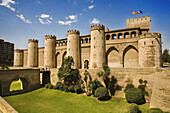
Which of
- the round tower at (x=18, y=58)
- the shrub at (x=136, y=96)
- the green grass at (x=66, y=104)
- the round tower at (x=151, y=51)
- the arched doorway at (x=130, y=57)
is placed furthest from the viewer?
the round tower at (x=18, y=58)

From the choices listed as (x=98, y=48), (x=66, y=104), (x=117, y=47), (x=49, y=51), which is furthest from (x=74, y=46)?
(x=66, y=104)

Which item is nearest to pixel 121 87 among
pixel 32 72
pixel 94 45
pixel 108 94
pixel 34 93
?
pixel 108 94

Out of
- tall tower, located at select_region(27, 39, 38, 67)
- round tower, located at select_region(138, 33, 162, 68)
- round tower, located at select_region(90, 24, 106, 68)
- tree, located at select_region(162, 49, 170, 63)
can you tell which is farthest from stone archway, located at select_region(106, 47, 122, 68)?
tree, located at select_region(162, 49, 170, 63)

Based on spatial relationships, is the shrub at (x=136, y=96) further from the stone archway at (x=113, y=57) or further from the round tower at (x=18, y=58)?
the round tower at (x=18, y=58)

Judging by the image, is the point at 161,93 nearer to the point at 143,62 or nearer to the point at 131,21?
the point at 143,62

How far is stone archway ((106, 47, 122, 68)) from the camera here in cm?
3086

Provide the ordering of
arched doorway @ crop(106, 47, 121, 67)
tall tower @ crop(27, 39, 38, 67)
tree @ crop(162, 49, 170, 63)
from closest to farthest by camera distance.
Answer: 1. arched doorway @ crop(106, 47, 121, 67)
2. tall tower @ crop(27, 39, 38, 67)
3. tree @ crop(162, 49, 170, 63)

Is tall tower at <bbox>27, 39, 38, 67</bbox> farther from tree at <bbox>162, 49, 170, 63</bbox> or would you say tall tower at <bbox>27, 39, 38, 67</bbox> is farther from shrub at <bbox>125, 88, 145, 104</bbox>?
tree at <bbox>162, 49, 170, 63</bbox>

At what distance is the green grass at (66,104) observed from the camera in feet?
61.0

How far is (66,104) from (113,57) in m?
17.5

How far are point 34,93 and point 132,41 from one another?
27.6m

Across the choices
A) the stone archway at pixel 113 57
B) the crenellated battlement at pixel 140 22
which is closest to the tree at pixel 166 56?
the crenellated battlement at pixel 140 22

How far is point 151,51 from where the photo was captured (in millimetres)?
24812

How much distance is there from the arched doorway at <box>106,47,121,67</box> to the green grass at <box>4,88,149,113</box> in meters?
11.2
